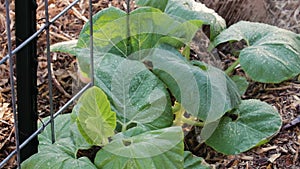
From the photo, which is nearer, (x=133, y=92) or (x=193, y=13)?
(x=133, y=92)

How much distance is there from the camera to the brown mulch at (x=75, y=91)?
2.18m

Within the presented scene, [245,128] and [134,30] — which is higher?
[134,30]

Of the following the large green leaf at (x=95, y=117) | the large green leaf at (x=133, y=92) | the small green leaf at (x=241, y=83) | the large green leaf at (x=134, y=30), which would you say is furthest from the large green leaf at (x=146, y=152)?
the small green leaf at (x=241, y=83)

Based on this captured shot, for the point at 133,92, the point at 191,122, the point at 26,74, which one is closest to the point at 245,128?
the point at 191,122

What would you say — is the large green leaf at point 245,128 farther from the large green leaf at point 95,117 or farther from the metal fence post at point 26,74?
the metal fence post at point 26,74

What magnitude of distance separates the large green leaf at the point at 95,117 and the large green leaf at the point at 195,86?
30cm

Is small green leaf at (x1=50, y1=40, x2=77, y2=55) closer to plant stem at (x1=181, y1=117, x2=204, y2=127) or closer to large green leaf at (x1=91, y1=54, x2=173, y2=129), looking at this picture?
large green leaf at (x1=91, y1=54, x2=173, y2=129)

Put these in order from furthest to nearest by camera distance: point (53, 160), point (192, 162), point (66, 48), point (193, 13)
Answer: point (193, 13)
point (66, 48)
point (192, 162)
point (53, 160)

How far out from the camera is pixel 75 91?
230 centimetres

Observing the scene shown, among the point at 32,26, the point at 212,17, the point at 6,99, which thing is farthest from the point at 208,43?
the point at 32,26

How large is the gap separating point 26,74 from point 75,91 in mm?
535

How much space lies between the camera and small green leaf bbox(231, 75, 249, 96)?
232 centimetres

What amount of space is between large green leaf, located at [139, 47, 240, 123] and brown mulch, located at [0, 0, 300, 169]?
0.21m

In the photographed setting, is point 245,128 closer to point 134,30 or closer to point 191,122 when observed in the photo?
point 191,122
